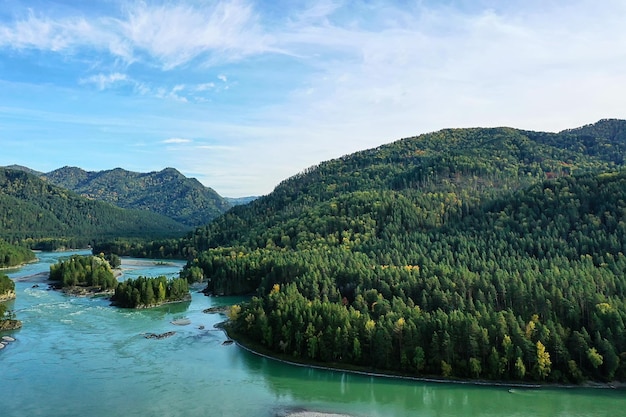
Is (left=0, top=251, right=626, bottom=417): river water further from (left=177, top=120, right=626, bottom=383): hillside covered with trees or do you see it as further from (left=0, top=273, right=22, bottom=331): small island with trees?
(left=177, top=120, right=626, bottom=383): hillside covered with trees

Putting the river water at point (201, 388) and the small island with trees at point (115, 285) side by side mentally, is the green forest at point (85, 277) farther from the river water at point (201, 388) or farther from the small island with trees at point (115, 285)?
the river water at point (201, 388)

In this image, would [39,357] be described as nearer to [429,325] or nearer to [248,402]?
[248,402]

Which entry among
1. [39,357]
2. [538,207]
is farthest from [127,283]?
[538,207]

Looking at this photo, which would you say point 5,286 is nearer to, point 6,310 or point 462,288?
point 6,310

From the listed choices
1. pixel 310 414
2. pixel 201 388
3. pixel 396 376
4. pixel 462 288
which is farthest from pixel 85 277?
pixel 310 414

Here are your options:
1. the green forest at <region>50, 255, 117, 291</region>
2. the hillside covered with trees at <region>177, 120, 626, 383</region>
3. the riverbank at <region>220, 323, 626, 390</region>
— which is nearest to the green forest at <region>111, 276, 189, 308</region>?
the hillside covered with trees at <region>177, 120, 626, 383</region>
